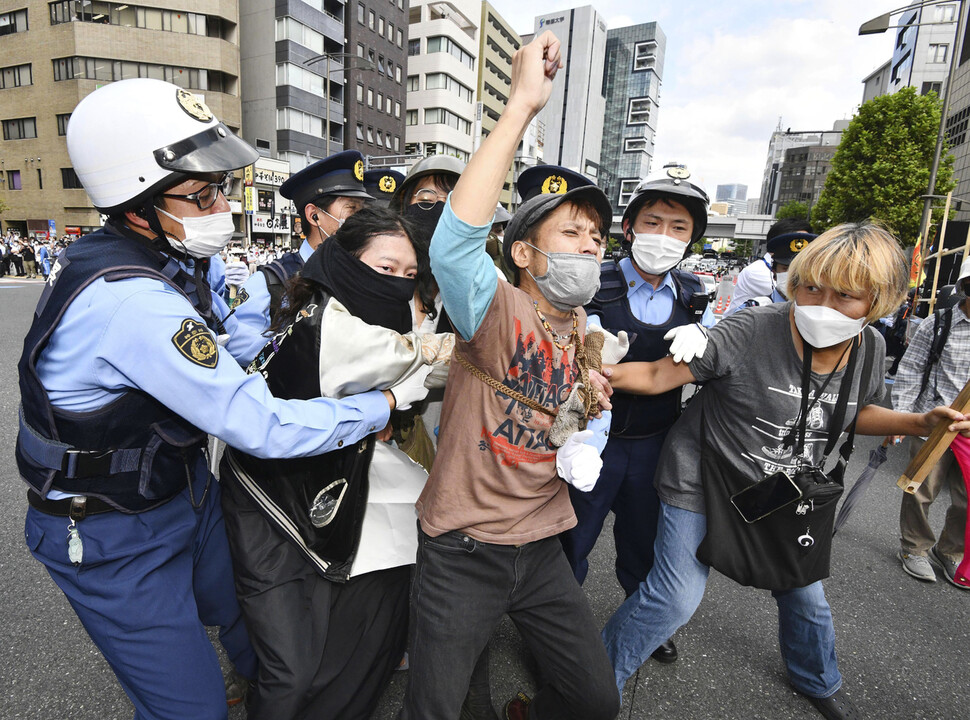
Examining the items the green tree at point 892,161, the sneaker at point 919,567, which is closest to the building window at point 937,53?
the green tree at point 892,161

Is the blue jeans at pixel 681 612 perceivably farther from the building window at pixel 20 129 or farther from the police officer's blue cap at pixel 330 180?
the building window at pixel 20 129

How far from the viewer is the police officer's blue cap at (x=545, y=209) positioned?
5.63 feet

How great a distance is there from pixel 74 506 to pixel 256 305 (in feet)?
5.11

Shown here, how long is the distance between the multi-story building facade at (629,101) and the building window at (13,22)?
91.1 meters

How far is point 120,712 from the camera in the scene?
85.8 inches

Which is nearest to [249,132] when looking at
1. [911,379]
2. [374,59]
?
[374,59]

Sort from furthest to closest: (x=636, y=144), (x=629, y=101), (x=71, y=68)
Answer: (x=636, y=144) < (x=629, y=101) < (x=71, y=68)

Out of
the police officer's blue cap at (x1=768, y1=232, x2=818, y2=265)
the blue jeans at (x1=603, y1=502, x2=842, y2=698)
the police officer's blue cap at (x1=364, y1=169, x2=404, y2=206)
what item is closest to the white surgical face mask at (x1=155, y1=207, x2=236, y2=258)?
the blue jeans at (x1=603, y1=502, x2=842, y2=698)

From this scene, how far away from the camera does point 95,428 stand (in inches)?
56.7

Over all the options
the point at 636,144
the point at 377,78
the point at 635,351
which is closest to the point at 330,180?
the point at 635,351

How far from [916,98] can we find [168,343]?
29.2m

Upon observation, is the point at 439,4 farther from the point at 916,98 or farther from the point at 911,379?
the point at 911,379

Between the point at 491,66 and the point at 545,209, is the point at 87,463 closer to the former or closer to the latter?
the point at 545,209

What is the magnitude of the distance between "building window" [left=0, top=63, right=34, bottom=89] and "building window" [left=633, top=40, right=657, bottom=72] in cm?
10589
